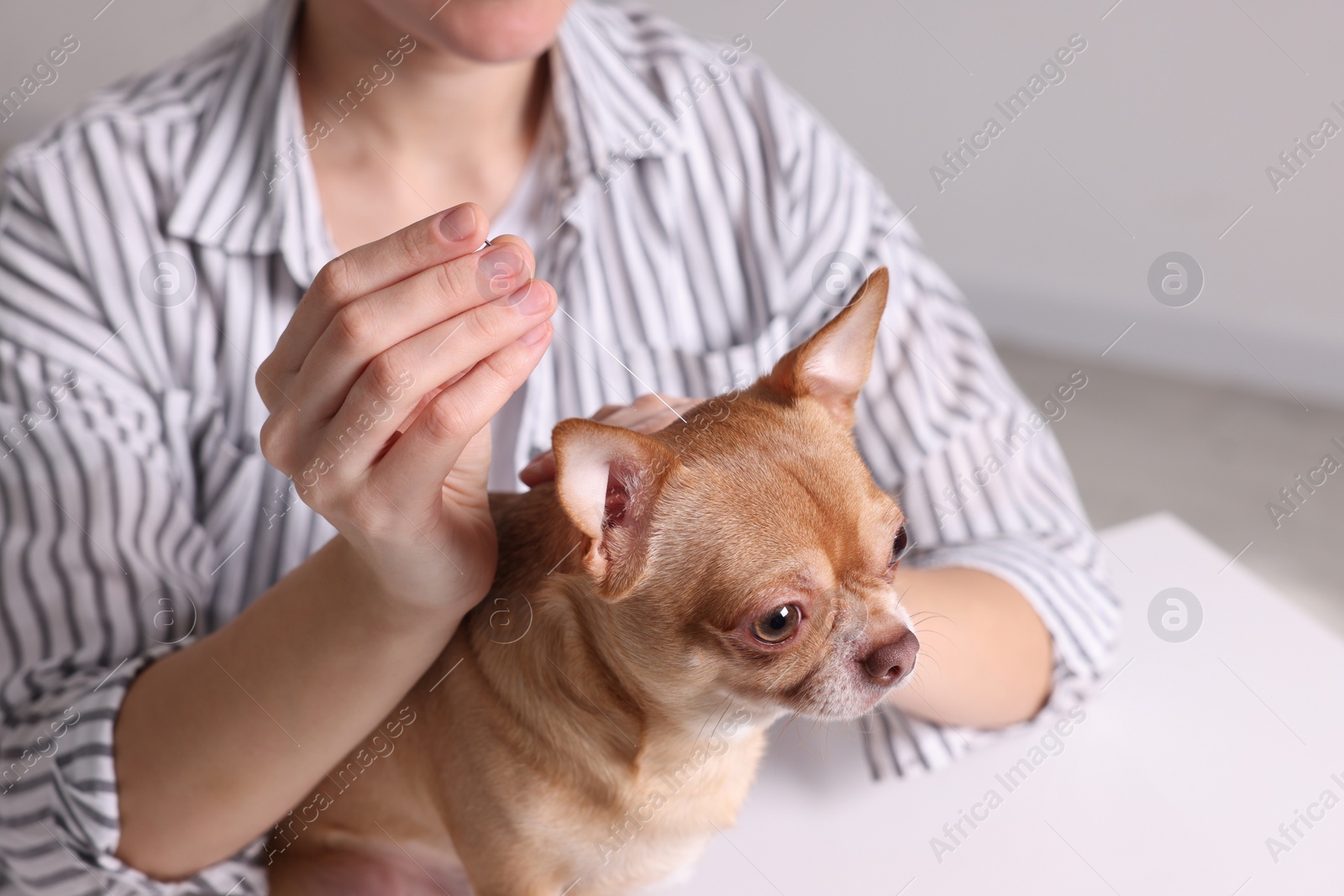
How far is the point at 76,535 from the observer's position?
1401 mm

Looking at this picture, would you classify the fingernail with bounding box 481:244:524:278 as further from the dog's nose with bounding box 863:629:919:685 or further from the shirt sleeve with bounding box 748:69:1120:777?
the shirt sleeve with bounding box 748:69:1120:777

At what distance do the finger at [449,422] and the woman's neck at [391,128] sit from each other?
78 centimetres

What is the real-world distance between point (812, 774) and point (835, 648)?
0.54 meters

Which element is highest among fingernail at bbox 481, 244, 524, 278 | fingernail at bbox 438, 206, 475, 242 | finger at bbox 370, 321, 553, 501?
fingernail at bbox 438, 206, 475, 242

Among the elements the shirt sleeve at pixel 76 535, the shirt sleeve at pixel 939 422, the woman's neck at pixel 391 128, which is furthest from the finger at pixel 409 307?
the shirt sleeve at pixel 939 422

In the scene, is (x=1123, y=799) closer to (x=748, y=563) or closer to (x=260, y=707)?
(x=748, y=563)

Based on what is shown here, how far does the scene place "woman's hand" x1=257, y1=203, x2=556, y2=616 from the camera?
91 centimetres

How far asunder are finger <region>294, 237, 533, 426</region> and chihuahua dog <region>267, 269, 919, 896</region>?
0.14 meters

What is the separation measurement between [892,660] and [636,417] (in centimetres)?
41

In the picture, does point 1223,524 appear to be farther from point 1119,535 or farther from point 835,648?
point 835,648

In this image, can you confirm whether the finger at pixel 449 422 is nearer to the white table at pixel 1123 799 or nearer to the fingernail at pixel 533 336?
the fingernail at pixel 533 336

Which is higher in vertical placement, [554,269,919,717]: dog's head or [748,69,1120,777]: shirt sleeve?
A: [554,269,919,717]: dog's head

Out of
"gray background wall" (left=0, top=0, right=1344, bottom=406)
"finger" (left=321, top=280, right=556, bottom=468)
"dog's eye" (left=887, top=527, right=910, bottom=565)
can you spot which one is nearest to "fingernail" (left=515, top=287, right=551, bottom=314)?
"finger" (left=321, top=280, right=556, bottom=468)

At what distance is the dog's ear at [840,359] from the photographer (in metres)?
1.12
